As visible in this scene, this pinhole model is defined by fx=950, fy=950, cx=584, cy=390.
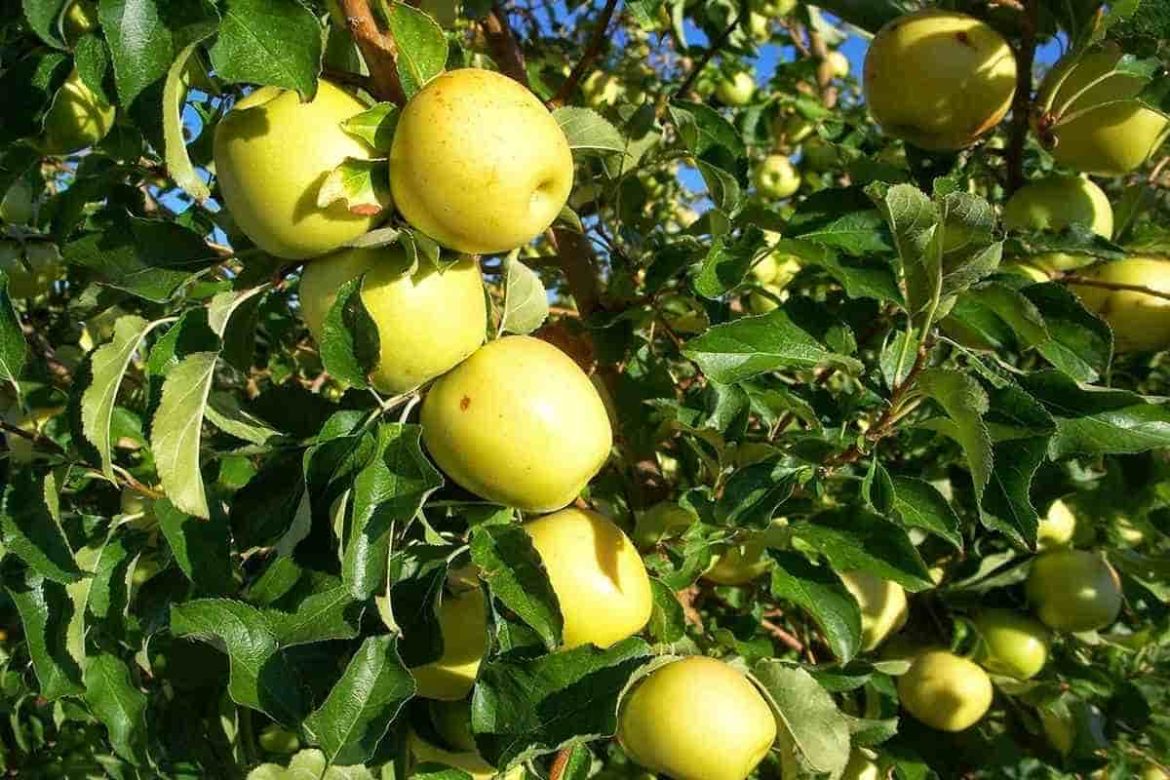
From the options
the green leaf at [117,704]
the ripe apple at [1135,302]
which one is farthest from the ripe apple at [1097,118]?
the green leaf at [117,704]

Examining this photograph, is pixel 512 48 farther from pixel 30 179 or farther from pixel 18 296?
pixel 18 296

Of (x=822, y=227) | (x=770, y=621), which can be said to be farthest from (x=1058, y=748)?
(x=822, y=227)

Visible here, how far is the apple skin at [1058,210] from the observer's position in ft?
5.01

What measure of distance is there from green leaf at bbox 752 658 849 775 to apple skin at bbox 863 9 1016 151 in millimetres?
869

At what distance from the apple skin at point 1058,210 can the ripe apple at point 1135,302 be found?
0.06m

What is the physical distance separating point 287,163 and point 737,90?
2.55 meters

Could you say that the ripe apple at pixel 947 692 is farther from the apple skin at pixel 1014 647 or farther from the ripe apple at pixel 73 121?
the ripe apple at pixel 73 121

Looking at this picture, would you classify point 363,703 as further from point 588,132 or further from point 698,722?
point 588,132

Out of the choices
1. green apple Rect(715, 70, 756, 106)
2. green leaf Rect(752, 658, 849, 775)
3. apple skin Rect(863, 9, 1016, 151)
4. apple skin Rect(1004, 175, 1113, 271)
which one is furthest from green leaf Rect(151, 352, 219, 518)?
green apple Rect(715, 70, 756, 106)

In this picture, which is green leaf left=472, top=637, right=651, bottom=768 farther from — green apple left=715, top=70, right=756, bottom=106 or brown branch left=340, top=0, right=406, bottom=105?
green apple left=715, top=70, right=756, bottom=106

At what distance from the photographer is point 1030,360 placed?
2.01m

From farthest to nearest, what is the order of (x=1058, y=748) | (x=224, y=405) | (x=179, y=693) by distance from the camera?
1. (x=1058, y=748)
2. (x=179, y=693)
3. (x=224, y=405)

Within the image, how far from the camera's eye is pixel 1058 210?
60.4 inches

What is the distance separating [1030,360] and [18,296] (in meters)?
2.27
